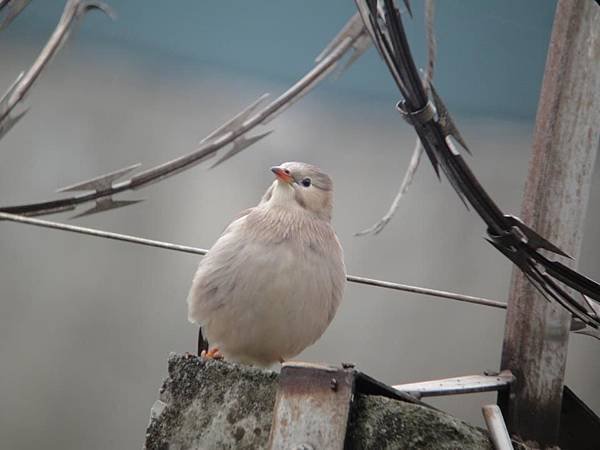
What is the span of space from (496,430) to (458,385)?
0.45 meters

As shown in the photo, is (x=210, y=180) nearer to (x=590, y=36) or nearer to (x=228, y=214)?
(x=228, y=214)

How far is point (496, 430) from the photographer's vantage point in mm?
1114

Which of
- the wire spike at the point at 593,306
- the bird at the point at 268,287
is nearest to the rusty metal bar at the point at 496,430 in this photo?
the wire spike at the point at 593,306

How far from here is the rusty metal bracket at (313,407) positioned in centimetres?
101

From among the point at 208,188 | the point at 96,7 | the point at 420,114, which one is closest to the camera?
the point at 420,114

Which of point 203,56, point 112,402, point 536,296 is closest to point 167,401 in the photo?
point 536,296

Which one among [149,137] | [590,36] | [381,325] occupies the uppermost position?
[590,36]

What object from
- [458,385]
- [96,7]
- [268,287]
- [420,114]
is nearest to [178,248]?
[268,287]

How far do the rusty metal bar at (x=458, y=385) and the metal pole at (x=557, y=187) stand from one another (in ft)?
0.10

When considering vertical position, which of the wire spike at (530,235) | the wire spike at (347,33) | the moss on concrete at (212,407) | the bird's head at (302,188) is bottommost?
the moss on concrete at (212,407)

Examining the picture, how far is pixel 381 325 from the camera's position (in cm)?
254

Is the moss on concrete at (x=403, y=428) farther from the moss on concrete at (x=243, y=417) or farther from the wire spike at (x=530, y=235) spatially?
the wire spike at (x=530, y=235)

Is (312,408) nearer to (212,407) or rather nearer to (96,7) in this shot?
(212,407)

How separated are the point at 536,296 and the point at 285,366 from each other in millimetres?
844
